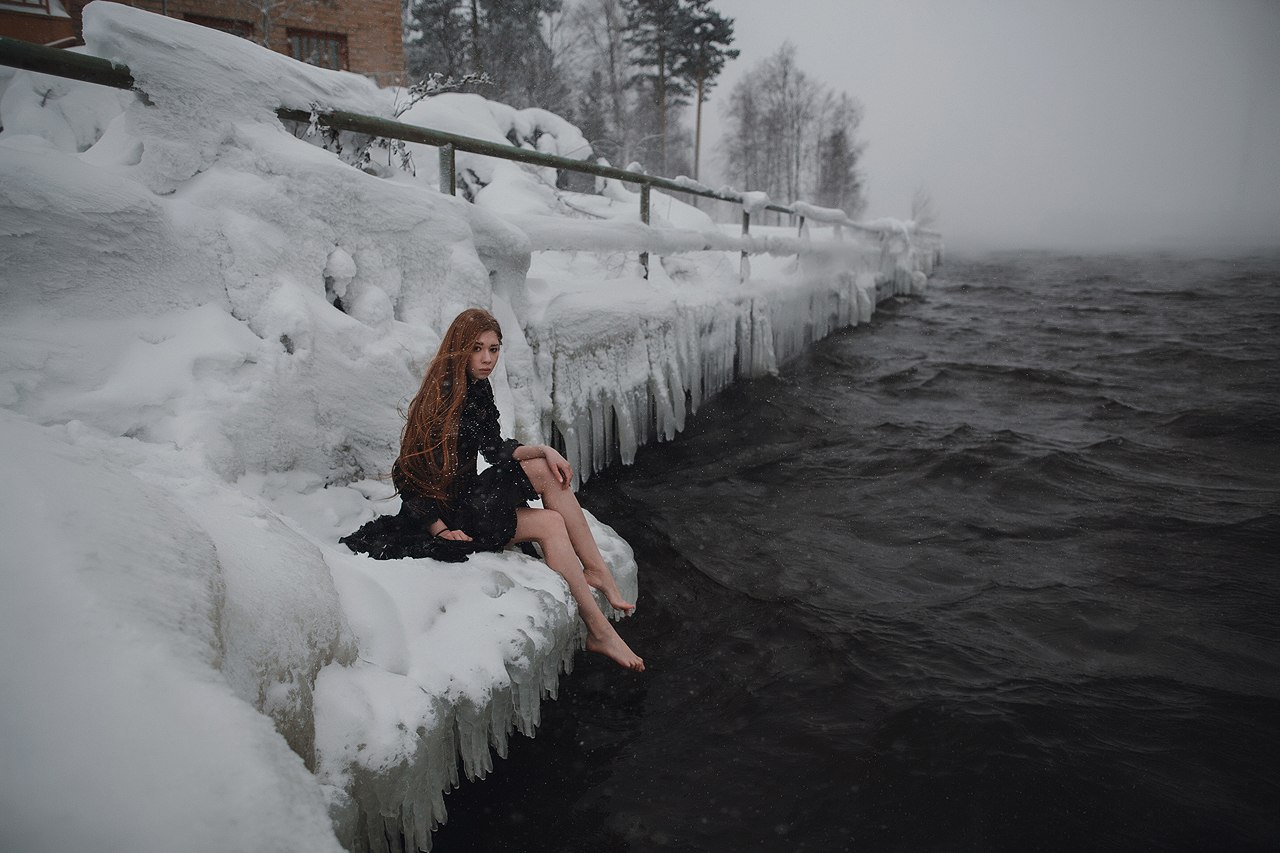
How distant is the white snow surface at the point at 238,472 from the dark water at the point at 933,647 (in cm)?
49

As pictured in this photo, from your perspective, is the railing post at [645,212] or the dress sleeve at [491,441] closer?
the dress sleeve at [491,441]

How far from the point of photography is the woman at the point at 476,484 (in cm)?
263

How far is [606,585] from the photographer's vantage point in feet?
9.48

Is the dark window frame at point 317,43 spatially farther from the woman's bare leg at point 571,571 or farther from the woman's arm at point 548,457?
the woman's bare leg at point 571,571

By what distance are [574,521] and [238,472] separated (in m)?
1.32

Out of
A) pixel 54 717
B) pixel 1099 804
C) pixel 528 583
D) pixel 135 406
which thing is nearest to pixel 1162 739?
pixel 1099 804

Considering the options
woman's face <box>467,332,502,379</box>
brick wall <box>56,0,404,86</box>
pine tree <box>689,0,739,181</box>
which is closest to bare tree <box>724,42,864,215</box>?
pine tree <box>689,0,739,181</box>

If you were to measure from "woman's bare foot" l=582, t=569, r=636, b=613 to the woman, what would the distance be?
7 centimetres

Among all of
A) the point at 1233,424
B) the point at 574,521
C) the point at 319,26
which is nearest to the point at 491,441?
the point at 574,521

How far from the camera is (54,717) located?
3.21 ft

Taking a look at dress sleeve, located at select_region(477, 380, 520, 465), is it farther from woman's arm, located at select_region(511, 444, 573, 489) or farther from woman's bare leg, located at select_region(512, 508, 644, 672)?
woman's bare leg, located at select_region(512, 508, 644, 672)

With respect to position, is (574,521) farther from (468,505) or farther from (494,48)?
(494,48)

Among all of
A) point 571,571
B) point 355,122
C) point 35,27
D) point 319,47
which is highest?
point 319,47

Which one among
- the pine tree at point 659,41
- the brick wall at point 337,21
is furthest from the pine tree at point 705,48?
the brick wall at point 337,21
